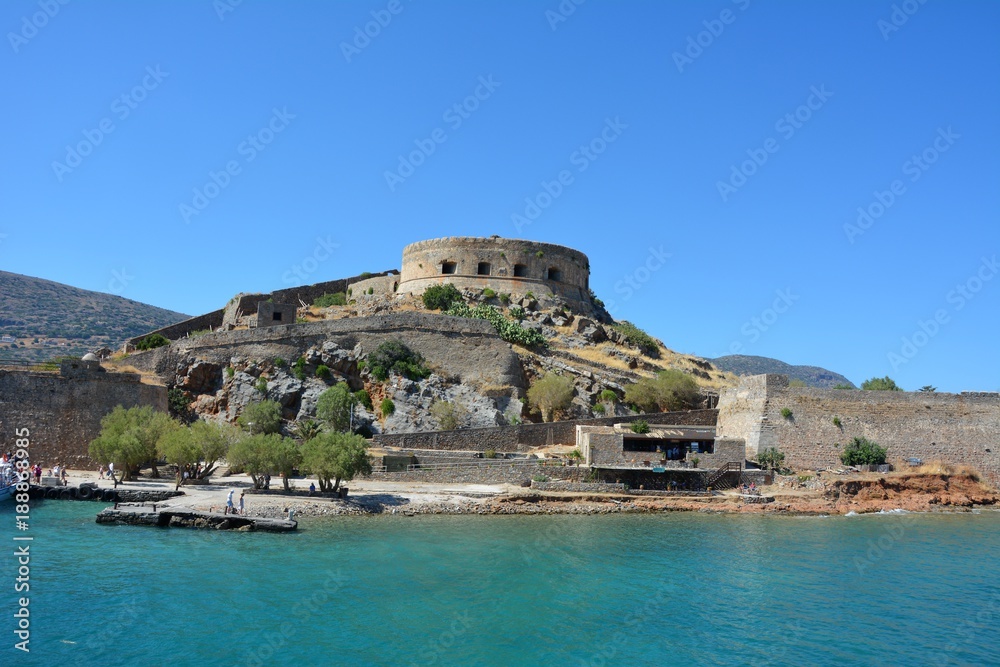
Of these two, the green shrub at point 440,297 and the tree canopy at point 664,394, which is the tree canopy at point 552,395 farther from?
the green shrub at point 440,297

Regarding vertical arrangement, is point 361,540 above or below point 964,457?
below

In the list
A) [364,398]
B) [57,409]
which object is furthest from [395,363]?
[57,409]

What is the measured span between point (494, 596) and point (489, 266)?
1174 inches

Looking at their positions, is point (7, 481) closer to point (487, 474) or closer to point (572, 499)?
point (487, 474)

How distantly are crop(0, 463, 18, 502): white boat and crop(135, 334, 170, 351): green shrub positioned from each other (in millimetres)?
13614

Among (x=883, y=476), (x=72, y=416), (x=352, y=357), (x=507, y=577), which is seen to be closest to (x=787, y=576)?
(x=507, y=577)

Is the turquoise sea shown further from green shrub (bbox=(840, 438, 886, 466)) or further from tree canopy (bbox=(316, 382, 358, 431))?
tree canopy (bbox=(316, 382, 358, 431))

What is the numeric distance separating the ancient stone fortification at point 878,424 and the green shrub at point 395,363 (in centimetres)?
1311

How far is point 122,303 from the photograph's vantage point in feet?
326

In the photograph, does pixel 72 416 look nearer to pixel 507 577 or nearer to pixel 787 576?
pixel 507 577

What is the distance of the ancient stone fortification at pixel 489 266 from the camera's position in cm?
4353

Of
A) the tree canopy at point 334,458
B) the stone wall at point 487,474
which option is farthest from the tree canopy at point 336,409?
the tree canopy at point 334,458

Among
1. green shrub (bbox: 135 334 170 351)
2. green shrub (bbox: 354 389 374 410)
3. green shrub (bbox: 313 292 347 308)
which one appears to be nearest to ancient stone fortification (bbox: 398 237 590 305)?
green shrub (bbox: 313 292 347 308)

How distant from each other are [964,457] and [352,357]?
76.9ft
